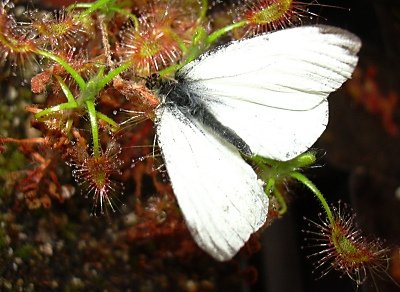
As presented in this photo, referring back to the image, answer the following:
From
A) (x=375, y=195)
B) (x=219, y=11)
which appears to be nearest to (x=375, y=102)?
(x=375, y=195)

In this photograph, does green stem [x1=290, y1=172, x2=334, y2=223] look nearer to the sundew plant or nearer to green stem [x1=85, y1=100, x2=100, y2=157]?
the sundew plant

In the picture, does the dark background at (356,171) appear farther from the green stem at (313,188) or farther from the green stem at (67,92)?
the green stem at (67,92)

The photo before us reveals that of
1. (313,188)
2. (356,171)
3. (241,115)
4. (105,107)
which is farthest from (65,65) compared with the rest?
(356,171)

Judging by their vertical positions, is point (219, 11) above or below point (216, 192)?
above

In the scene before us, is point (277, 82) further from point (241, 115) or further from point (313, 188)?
point (313, 188)

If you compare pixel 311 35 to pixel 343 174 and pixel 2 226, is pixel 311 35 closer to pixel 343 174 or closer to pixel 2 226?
pixel 2 226

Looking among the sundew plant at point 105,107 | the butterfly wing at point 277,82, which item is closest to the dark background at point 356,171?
the sundew plant at point 105,107
